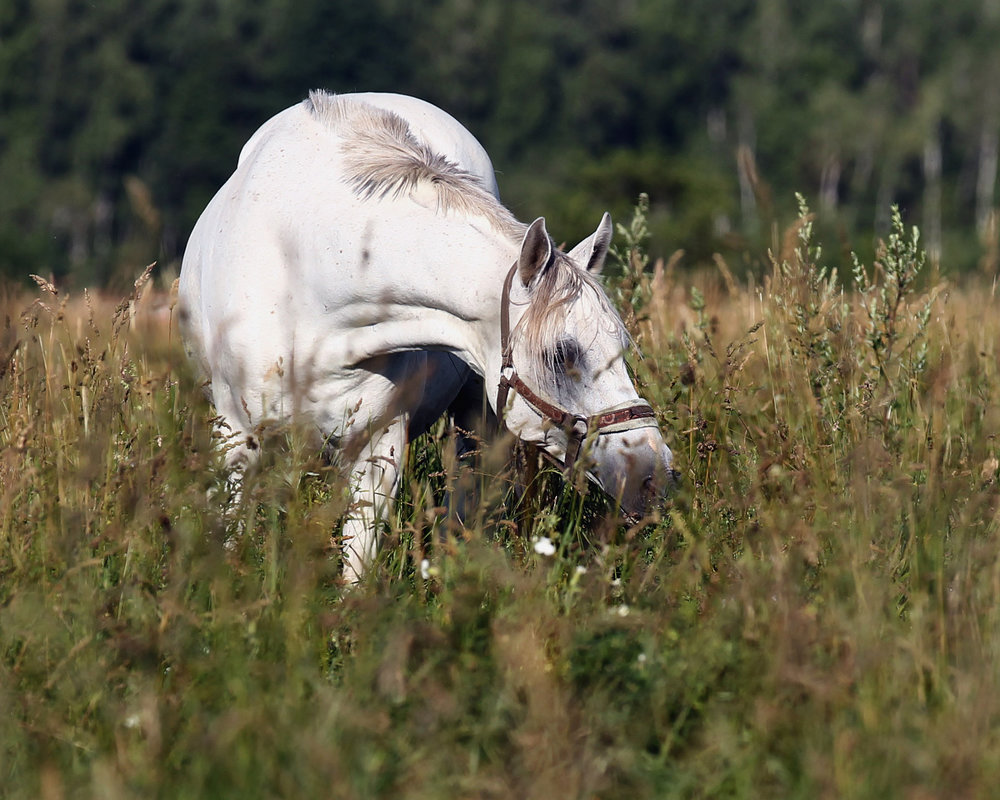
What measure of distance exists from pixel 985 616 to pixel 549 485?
5.80 feet

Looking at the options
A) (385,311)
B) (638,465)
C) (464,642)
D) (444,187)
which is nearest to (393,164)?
(444,187)

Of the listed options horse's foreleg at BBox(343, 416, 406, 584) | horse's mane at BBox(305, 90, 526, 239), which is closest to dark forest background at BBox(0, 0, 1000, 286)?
horse's mane at BBox(305, 90, 526, 239)

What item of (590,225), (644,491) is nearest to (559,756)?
(644,491)

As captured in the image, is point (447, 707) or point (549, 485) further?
point (549, 485)

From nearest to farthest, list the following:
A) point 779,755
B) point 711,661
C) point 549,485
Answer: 1. point 779,755
2. point 711,661
3. point 549,485

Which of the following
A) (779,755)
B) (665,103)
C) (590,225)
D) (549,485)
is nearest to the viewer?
(779,755)

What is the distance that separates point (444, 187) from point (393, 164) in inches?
9.3

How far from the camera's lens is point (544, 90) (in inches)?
2547

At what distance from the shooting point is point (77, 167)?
5347 cm

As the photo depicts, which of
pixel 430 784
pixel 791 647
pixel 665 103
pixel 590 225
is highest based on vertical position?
pixel 665 103

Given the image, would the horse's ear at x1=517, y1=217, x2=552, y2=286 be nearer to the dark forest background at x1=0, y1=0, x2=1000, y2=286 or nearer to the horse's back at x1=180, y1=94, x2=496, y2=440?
the horse's back at x1=180, y1=94, x2=496, y2=440

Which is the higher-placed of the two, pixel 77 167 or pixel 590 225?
pixel 77 167

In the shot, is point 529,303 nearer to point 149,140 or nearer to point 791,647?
point 791,647

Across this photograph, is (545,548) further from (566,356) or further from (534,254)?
(534,254)
